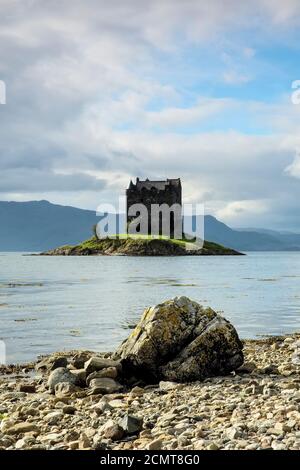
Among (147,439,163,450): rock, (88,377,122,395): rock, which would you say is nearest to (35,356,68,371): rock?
(88,377,122,395): rock

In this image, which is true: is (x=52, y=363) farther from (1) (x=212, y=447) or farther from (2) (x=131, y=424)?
(1) (x=212, y=447)

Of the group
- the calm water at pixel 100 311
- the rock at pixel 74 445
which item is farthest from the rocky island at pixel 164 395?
the calm water at pixel 100 311

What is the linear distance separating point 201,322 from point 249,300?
35.4 meters

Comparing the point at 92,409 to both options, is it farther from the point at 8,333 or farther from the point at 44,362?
the point at 8,333

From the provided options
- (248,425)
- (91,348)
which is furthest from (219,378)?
(91,348)

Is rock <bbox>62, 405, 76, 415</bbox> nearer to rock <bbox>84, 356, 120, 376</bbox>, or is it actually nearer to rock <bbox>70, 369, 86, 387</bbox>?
rock <bbox>70, 369, 86, 387</bbox>

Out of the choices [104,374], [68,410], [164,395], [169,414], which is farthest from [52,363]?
[169,414]

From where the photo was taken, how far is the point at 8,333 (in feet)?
108

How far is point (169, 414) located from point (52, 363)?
9.33m

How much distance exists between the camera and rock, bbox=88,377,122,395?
17.5m

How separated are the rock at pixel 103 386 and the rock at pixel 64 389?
1.80 ft

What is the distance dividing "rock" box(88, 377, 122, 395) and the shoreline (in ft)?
1.02

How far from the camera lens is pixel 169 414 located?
13.9 m

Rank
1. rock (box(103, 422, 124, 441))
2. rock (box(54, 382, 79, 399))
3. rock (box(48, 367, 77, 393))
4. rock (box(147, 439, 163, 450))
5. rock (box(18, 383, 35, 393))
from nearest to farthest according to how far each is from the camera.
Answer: rock (box(147, 439, 163, 450)) → rock (box(103, 422, 124, 441)) → rock (box(54, 382, 79, 399)) → rock (box(48, 367, 77, 393)) → rock (box(18, 383, 35, 393))
